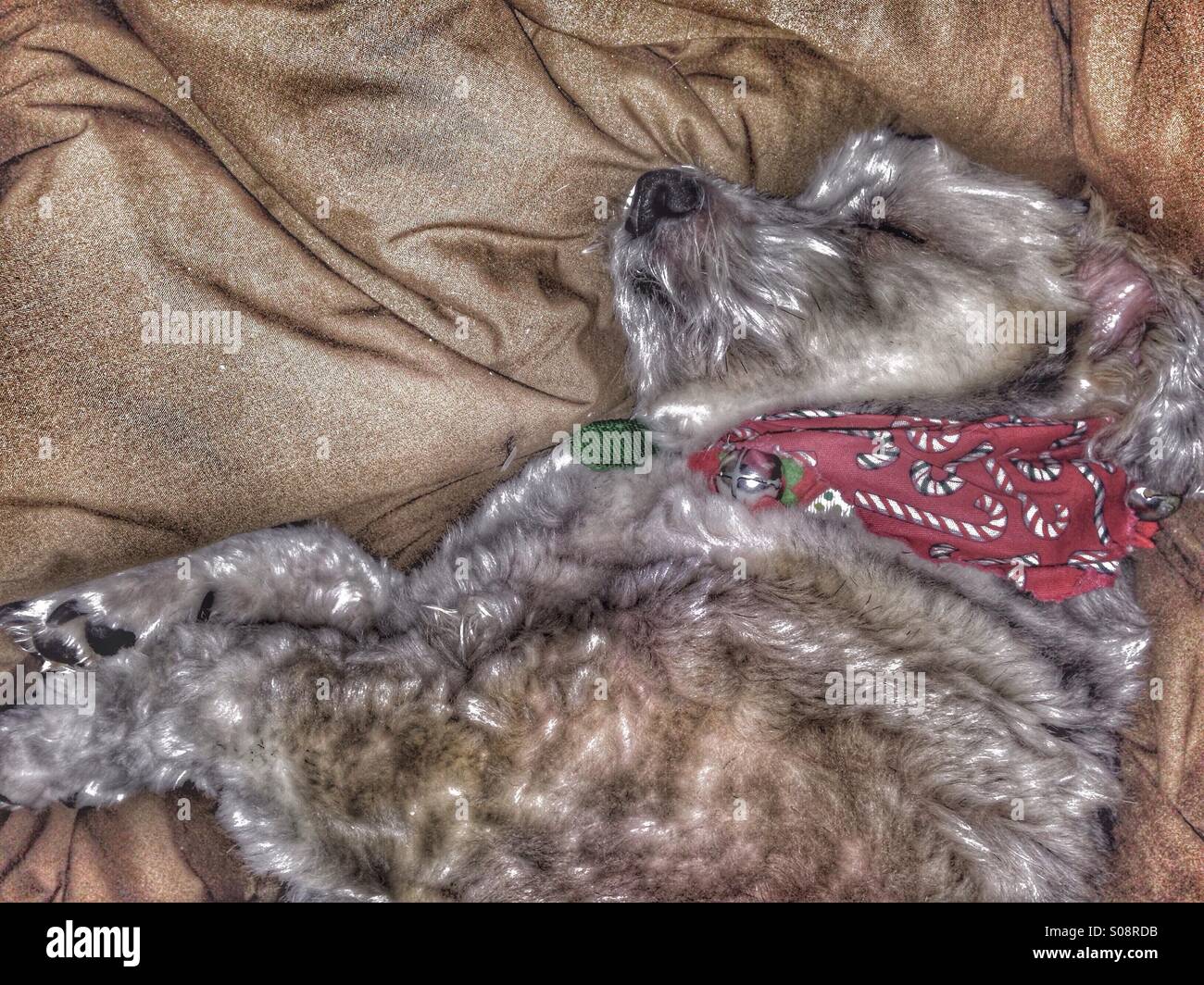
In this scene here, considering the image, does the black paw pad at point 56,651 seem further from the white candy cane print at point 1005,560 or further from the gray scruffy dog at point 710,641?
the white candy cane print at point 1005,560

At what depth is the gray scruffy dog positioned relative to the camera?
84.4 inches

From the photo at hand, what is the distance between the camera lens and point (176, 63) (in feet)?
7.89

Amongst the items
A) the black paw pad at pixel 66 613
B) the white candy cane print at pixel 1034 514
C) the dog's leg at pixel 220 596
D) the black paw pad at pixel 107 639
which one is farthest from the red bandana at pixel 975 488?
the black paw pad at pixel 66 613

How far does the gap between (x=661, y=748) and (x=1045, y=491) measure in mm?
1180

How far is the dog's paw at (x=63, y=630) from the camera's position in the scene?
98.5 inches

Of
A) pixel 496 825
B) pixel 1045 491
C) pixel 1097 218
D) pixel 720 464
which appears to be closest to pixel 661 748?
pixel 496 825

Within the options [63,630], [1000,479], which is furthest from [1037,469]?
[63,630]

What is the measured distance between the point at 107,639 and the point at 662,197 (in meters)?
1.99

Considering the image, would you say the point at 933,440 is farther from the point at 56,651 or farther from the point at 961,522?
the point at 56,651

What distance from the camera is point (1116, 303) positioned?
2439 mm

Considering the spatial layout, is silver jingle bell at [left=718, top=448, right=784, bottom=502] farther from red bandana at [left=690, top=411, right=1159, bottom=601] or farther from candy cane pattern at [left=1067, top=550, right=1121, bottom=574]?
candy cane pattern at [left=1067, top=550, right=1121, bottom=574]

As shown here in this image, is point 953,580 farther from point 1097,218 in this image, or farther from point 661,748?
point 1097,218

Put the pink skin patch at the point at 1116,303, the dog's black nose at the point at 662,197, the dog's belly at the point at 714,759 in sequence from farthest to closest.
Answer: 1. the dog's black nose at the point at 662,197
2. the pink skin patch at the point at 1116,303
3. the dog's belly at the point at 714,759

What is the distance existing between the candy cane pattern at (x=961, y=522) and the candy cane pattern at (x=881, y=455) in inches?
3.6
